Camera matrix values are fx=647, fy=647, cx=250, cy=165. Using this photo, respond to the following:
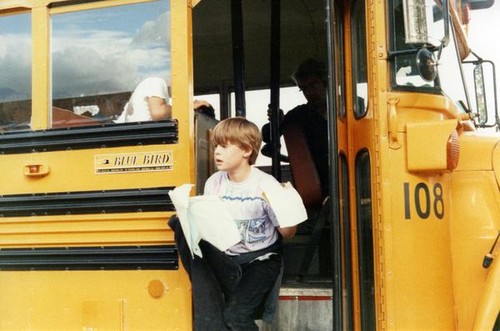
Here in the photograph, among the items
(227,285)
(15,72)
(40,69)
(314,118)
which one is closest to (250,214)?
(227,285)

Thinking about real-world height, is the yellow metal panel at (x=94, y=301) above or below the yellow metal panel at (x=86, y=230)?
below

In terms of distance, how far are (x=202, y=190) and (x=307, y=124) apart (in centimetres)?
85

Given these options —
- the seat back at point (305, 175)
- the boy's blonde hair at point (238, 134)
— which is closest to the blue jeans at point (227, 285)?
the boy's blonde hair at point (238, 134)

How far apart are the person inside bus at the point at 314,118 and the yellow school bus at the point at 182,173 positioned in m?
0.57

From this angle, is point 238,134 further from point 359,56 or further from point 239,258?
point 359,56

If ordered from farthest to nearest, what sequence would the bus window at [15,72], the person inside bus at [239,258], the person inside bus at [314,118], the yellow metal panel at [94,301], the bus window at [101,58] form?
the person inside bus at [314,118] < the bus window at [15,72] < the bus window at [101,58] < the yellow metal panel at [94,301] < the person inside bus at [239,258]

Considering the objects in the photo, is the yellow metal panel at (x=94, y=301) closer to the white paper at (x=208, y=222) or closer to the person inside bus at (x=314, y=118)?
the white paper at (x=208, y=222)

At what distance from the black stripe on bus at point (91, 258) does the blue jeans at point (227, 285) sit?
153 millimetres

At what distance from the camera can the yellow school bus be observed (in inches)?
104

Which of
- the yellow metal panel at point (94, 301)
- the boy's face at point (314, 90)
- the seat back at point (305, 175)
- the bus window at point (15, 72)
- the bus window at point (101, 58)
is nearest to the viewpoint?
the yellow metal panel at point (94, 301)

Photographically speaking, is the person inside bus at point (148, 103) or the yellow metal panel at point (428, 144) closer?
the yellow metal panel at point (428, 144)

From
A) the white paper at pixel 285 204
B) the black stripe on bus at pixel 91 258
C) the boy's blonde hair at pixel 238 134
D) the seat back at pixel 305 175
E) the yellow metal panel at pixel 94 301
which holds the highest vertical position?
the boy's blonde hair at pixel 238 134

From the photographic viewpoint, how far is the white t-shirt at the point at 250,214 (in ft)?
9.09

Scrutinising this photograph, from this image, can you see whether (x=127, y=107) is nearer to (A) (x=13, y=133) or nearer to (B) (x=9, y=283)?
(A) (x=13, y=133)
